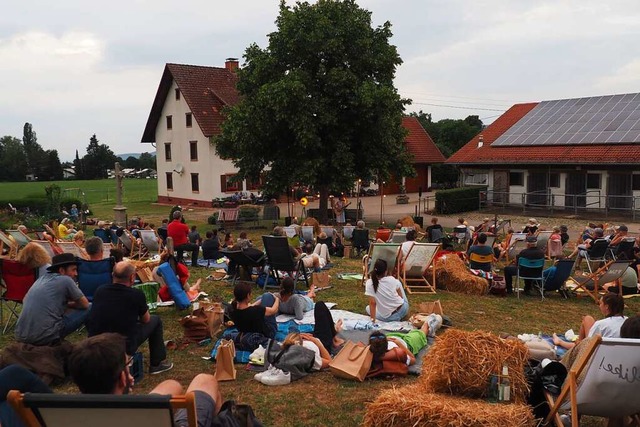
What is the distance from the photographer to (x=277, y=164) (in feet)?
82.1

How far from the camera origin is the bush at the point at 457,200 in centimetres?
3098

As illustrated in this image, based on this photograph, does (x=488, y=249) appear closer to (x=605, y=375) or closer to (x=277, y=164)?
(x=605, y=375)

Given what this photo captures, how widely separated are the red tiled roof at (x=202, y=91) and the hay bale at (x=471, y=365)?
31.9 meters

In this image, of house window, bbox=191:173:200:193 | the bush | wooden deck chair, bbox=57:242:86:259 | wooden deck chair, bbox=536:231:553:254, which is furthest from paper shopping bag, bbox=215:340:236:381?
house window, bbox=191:173:200:193

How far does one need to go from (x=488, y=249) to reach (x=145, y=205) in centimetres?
3122

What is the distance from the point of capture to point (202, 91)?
37656 mm

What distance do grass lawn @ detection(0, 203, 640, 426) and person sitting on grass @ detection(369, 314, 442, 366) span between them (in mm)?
252

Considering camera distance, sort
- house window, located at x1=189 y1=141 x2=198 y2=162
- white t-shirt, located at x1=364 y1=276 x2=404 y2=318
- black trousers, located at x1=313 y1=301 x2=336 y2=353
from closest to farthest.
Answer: black trousers, located at x1=313 y1=301 x2=336 y2=353 < white t-shirt, located at x1=364 y1=276 x2=404 y2=318 < house window, located at x1=189 y1=141 x2=198 y2=162

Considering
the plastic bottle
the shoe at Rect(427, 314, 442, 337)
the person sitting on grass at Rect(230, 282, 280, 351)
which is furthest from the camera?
the shoe at Rect(427, 314, 442, 337)

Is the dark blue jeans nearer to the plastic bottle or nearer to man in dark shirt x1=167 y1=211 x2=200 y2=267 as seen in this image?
the plastic bottle

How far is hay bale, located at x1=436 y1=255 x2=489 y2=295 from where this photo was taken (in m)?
11.8

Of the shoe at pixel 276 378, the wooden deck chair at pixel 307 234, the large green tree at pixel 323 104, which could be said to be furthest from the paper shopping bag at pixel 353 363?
the large green tree at pixel 323 104

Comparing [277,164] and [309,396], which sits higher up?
[277,164]

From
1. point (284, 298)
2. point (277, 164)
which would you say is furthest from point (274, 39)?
point (284, 298)
